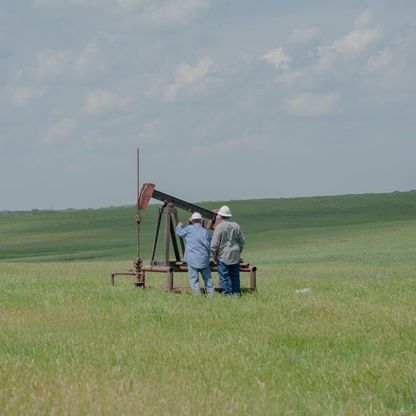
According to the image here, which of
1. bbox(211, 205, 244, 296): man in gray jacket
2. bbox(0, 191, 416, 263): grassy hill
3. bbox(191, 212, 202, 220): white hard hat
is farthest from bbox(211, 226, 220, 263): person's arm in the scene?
bbox(0, 191, 416, 263): grassy hill

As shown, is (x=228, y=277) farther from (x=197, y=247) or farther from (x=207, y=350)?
(x=207, y=350)

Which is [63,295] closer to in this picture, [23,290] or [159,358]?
[23,290]

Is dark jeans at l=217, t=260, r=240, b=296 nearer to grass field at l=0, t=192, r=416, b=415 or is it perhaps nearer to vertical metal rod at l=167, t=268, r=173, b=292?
grass field at l=0, t=192, r=416, b=415

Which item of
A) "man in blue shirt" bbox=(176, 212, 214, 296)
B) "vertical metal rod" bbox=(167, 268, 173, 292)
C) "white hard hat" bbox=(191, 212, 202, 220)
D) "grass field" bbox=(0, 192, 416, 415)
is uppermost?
"white hard hat" bbox=(191, 212, 202, 220)

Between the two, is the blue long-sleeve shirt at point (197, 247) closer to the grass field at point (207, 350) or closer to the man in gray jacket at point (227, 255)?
the man in gray jacket at point (227, 255)

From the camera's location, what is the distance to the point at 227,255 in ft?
67.3

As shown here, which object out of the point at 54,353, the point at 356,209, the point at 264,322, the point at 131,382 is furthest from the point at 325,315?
the point at 356,209

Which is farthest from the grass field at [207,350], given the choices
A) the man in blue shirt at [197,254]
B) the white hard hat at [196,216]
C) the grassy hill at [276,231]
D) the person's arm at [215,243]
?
the grassy hill at [276,231]

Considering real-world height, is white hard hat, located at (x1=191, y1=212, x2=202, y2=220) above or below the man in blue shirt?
above

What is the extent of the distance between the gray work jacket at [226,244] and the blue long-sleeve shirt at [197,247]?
0.83 ft

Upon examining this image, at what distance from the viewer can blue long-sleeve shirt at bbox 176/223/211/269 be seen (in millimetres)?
20859

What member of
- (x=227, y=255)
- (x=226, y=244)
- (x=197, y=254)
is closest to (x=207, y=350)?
(x=227, y=255)

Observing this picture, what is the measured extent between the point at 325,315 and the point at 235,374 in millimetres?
5825

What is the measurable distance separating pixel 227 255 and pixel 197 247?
29.7 inches
